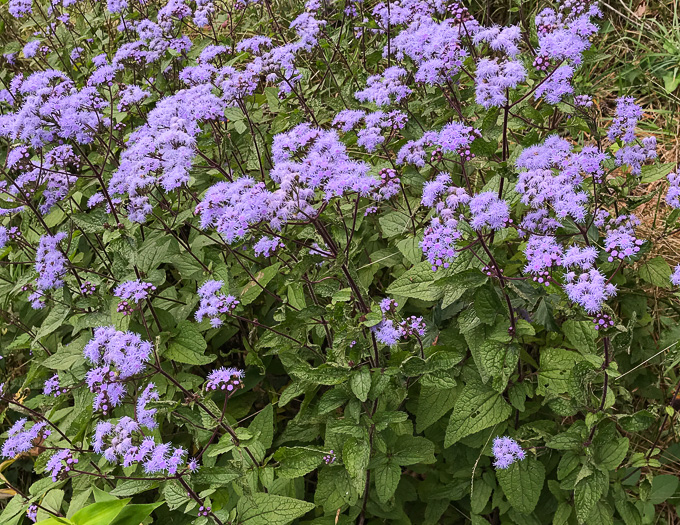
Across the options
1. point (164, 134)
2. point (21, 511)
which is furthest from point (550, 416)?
point (21, 511)

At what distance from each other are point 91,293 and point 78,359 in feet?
1.42

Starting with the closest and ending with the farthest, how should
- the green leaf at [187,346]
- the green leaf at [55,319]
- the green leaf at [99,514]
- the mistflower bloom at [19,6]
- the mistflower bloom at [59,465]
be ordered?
the green leaf at [99,514] < the mistflower bloom at [59,465] < the green leaf at [187,346] < the green leaf at [55,319] < the mistflower bloom at [19,6]

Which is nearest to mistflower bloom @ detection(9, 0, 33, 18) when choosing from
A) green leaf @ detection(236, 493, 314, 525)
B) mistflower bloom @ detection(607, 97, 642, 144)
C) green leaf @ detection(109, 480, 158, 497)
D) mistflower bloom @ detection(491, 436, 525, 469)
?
green leaf @ detection(109, 480, 158, 497)

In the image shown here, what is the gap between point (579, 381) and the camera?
8.30 feet

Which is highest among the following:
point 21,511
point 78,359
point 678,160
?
point 78,359

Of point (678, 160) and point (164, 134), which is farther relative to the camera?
point (678, 160)

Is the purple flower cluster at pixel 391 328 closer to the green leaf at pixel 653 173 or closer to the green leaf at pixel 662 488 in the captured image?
the green leaf at pixel 662 488

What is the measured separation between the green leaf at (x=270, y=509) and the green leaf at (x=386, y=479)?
0.41 meters

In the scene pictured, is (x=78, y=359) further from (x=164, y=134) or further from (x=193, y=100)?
(x=193, y=100)

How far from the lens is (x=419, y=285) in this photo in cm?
291

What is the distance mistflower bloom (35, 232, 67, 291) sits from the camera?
3557 mm

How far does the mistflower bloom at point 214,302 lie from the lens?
2.95 metres

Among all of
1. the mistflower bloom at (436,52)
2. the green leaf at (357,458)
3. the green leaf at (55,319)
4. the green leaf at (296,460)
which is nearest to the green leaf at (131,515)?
the green leaf at (296,460)

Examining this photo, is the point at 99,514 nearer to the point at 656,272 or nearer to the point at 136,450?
the point at 136,450
